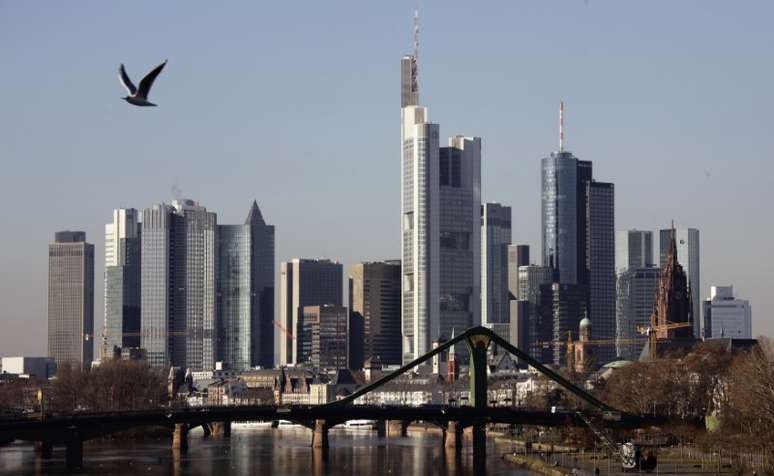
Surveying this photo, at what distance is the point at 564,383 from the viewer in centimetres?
13962

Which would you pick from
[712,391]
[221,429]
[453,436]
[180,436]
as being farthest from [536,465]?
[221,429]

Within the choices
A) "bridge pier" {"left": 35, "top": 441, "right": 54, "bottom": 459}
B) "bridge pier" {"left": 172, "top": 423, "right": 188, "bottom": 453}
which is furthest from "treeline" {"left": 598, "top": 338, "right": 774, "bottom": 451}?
"bridge pier" {"left": 35, "top": 441, "right": 54, "bottom": 459}

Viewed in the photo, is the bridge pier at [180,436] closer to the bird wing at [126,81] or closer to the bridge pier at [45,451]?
the bridge pier at [45,451]

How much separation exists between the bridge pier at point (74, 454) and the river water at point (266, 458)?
63 centimetres

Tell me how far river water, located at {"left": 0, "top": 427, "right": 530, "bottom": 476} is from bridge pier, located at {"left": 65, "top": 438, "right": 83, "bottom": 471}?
634 mm

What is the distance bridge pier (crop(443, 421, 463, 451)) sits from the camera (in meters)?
139

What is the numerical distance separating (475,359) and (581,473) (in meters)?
43.1

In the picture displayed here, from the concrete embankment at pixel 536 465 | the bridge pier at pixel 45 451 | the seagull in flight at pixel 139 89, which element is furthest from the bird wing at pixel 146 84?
the bridge pier at pixel 45 451

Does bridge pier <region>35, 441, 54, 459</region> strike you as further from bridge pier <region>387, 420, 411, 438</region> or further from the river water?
bridge pier <region>387, 420, 411, 438</region>

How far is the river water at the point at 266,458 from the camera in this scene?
363ft

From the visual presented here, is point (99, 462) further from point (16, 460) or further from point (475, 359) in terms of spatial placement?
point (475, 359)

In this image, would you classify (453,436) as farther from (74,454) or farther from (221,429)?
(221,429)

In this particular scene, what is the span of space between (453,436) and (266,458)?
19.3 metres

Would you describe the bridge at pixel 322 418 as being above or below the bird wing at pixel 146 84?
below
